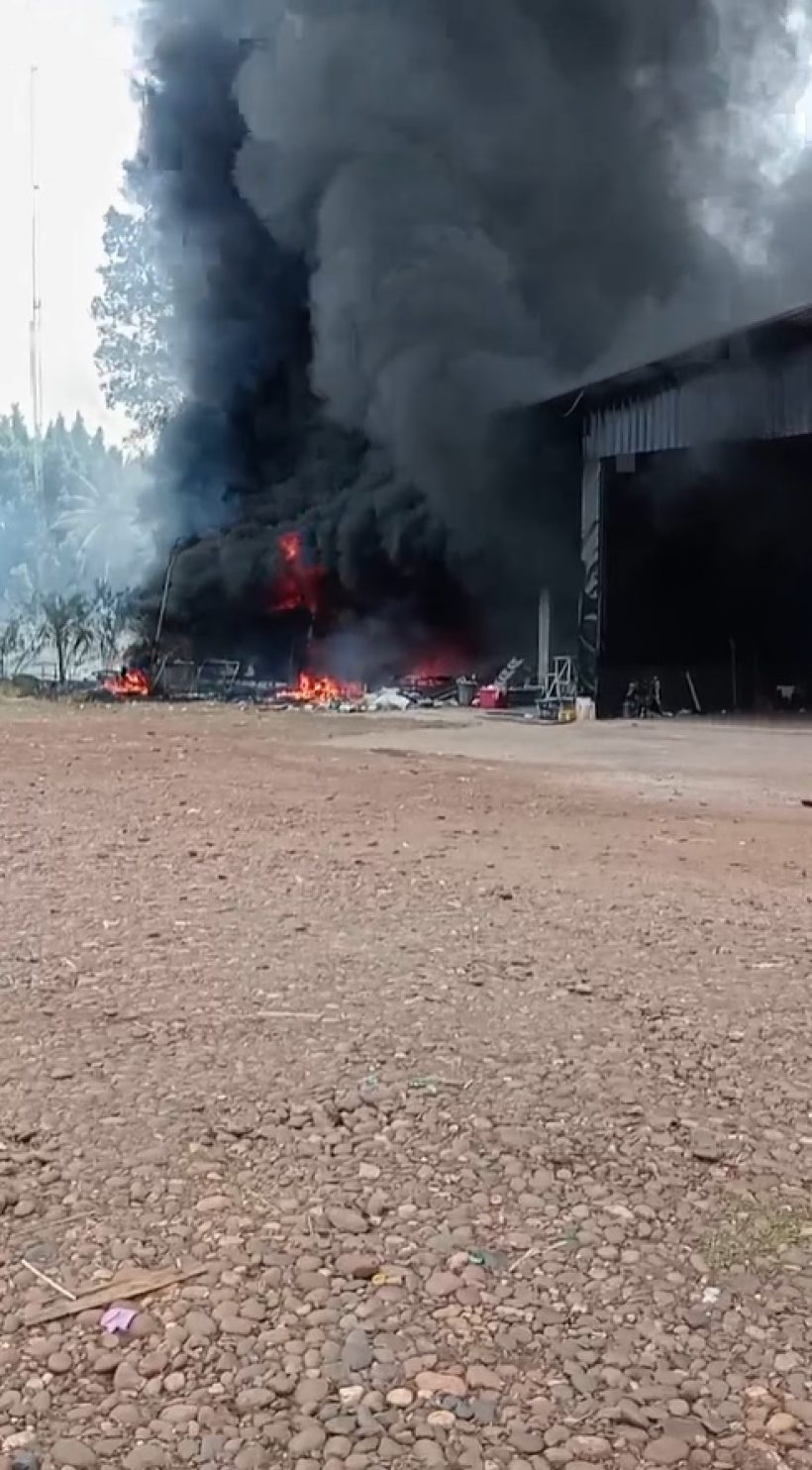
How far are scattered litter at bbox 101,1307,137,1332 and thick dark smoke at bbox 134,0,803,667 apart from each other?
59.4 ft

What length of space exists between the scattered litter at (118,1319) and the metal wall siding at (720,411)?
15.1 m

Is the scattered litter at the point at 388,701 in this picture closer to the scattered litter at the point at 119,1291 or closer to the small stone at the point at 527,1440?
the scattered litter at the point at 119,1291

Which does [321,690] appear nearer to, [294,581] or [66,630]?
[294,581]

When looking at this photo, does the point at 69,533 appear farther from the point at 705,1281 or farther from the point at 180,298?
the point at 705,1281

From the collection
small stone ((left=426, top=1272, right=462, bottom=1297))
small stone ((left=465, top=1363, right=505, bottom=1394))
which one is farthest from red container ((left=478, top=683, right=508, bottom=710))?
small stone ((left=465, top=1363, right=505, bottom=1394))

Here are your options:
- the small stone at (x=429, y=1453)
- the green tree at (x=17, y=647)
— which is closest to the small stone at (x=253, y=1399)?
the small stone at (x=429, y=1453)

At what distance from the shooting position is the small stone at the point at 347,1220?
99.6 inches

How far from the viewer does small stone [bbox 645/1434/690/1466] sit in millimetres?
1892

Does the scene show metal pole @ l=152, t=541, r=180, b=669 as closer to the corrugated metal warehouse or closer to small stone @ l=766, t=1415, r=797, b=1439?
the corrugated metal warehouse

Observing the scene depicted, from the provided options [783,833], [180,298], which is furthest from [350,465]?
[783,833]

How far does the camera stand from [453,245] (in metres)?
22.4

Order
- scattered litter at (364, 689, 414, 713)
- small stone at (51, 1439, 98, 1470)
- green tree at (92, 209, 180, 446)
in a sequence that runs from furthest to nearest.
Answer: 1. green tree at (92, 209, 180, 446)
2. scattered litter at (364, 689, 414, 713)
3. small stone at (51, 1439, 98, 1470)

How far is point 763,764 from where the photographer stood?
1208 centimetres

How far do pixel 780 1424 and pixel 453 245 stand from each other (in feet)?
74.2
